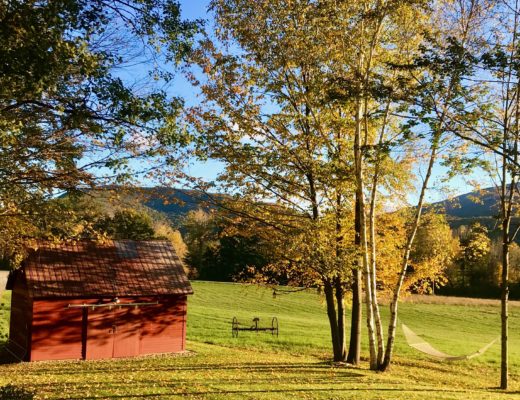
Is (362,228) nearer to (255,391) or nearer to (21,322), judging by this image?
(255,391)

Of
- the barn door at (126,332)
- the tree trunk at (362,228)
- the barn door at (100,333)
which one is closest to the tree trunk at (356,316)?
the tree trunk at (362,228)

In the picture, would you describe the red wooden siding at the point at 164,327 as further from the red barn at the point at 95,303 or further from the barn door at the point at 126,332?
the barn door at the point at 126,332

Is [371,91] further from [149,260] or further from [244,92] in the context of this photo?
[149,260]

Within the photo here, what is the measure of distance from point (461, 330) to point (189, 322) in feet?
63.0

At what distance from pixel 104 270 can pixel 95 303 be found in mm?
1577

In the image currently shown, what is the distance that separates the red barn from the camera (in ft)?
56.4

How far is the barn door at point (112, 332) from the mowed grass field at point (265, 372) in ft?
3.24

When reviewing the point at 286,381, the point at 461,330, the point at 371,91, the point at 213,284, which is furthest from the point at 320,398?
the point at 213,284

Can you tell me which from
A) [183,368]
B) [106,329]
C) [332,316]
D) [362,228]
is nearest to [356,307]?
[332,316]

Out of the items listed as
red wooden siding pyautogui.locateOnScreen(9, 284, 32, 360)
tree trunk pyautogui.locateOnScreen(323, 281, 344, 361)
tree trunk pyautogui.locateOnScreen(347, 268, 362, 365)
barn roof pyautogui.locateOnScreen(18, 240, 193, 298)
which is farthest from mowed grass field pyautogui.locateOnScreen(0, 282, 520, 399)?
barn roof pyautogui.locateOnScreen(18, 240, 193, 298)

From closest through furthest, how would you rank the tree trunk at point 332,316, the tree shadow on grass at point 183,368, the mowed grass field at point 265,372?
the mowed grass field at point 265,372, the tree shadow on grass at point 183,368, the tree trunk at point 332,316

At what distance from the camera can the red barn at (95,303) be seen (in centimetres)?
1720

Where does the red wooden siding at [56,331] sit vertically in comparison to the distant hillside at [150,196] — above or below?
below

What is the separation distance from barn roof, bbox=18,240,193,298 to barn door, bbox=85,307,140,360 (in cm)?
76
